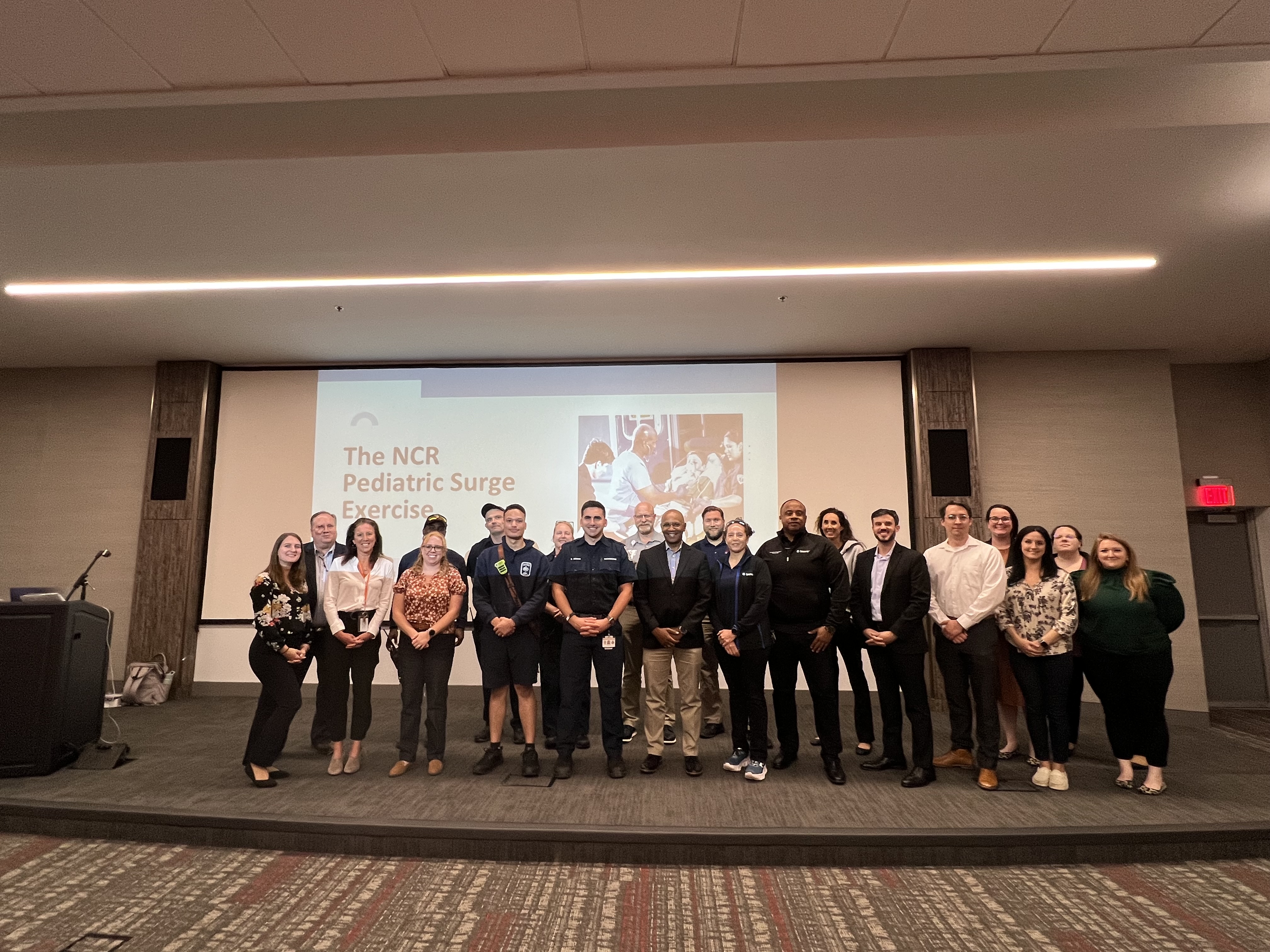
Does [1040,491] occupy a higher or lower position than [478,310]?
lower

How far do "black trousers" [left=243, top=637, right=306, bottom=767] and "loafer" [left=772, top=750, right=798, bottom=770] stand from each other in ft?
8.77

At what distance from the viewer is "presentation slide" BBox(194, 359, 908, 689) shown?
21.7ft

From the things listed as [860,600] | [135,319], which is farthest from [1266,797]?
[135,319]

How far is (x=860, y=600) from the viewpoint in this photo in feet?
13.4

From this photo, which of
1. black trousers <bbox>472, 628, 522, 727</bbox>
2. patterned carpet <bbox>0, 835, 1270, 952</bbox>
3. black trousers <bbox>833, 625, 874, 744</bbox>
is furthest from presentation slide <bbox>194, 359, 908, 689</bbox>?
patterned carpet <bbox>0, 835, 1270, 952</bbox>

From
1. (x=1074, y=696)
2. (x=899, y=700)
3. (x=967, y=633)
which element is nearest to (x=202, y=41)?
(x=967, y=633)

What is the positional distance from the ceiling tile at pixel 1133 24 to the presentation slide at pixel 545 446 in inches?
175

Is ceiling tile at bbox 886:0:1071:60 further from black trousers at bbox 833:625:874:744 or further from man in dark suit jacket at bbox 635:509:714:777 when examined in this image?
black trousers at bbox 833:625:874:744

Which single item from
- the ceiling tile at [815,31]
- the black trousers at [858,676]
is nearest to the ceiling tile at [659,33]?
the ceiling tile at [815,31]

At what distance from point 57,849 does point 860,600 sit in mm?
4113

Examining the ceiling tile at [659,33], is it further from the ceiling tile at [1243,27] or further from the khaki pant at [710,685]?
the khaki pant at [710,685]

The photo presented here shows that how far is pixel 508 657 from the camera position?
3.99 metres

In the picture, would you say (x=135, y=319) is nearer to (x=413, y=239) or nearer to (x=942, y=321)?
(x=413, y=239)

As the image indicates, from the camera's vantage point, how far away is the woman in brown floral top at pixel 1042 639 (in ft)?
12.1
